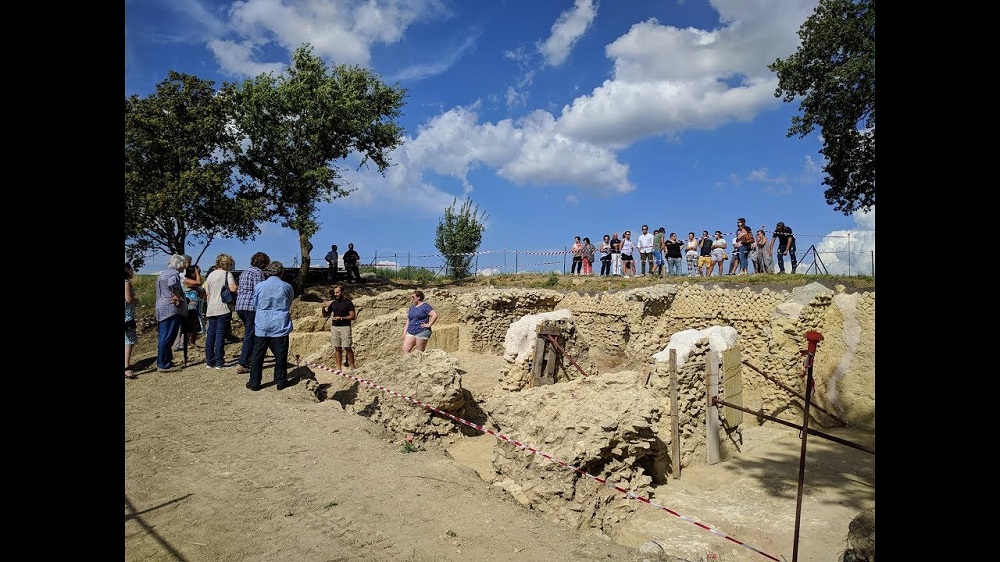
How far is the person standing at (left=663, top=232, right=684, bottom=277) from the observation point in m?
19.3

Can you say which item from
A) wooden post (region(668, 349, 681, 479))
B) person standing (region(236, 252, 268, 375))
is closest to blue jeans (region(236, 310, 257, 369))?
person standing (region(236, 252, 268, 375))

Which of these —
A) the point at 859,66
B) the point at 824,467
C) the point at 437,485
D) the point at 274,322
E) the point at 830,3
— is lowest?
the point at 824,467

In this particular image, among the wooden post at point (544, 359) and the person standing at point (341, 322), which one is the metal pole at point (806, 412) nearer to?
the wooden post at point (544, 359)

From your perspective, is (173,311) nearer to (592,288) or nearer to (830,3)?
(592,288)

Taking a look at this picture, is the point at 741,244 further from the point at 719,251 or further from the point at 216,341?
the point at 216,341

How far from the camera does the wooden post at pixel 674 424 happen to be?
766cm

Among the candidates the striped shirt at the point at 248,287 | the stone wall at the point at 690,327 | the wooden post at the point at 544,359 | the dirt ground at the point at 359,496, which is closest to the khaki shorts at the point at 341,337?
the stone wall at the point at 690,327

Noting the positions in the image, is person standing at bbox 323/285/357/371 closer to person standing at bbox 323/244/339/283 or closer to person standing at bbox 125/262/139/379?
person standing at bbox 125/262/139/379

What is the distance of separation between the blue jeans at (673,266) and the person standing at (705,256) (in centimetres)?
73

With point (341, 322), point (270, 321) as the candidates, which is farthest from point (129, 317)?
point (341, 322)
